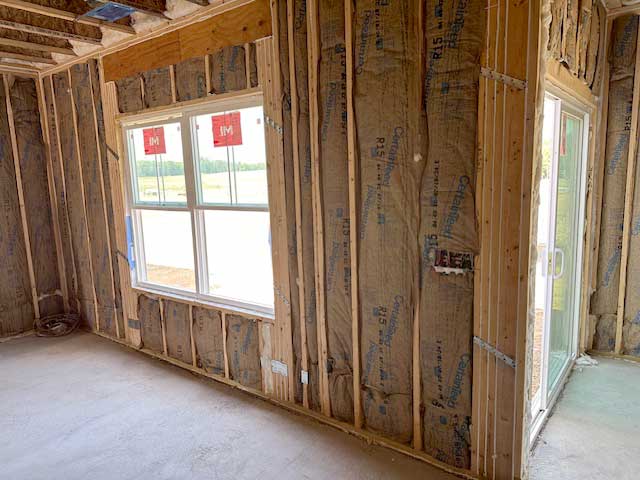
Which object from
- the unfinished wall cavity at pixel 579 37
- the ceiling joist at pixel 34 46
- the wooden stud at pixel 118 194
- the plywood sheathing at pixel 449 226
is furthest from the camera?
the wooden stud at pixel 118 194

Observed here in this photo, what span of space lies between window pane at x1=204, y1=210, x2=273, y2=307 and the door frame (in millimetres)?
2071

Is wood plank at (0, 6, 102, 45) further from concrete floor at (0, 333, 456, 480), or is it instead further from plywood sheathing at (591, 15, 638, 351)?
plywood sheathing at (591, 15, 638, 351)

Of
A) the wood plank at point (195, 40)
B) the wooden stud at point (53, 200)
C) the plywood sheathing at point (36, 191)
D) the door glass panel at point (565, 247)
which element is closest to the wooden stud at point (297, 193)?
the wood plank at point (195, 40)

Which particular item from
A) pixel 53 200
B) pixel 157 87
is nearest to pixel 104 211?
pixel 53 200

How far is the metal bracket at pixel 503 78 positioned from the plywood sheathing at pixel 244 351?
241 cm

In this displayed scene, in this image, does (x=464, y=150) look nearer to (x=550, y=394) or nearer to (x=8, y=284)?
(x=550, y=394)

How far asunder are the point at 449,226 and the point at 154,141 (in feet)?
9.88

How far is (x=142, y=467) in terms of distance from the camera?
256 cm

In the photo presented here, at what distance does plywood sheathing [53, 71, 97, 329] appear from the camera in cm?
466

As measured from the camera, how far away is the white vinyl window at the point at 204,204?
10.8 feet

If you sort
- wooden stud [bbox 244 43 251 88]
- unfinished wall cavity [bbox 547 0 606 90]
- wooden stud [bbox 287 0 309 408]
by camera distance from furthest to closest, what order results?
wooden stud [bbox 244 43 251 88]
wooden stud [bbox 287 0 309 408]
unfinished wall cavity [bbox 547 0 606 90]

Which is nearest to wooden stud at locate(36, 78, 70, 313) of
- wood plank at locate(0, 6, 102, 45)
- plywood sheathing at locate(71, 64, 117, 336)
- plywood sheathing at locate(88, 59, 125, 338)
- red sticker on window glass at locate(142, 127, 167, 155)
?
plywood sheathing at locate(71, 64, 117, 336)

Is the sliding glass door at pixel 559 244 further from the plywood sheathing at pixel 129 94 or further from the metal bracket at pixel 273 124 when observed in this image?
the plywood sheathing at pixel 129 94

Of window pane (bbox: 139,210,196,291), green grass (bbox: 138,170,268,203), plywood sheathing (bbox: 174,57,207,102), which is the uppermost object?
plywood sheathing (bbox: 174,57,207,102)
